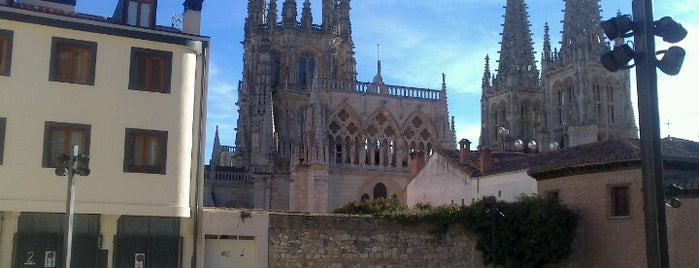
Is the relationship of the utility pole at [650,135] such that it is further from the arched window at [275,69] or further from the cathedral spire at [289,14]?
the cathedral spire at [289,14]

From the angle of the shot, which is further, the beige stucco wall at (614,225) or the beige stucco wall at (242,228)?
the beige stucco wall at (614,225)

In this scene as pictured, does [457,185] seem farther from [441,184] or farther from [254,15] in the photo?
[254,15]

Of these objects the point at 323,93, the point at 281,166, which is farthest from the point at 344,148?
the point at 281,166

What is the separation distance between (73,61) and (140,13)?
267cm

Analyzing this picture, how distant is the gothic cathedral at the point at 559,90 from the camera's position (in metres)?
80.4

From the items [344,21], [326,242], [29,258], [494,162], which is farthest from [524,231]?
[344,21]

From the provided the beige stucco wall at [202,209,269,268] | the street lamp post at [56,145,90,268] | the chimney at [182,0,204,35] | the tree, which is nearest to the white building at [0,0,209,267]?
the beige stucco wall at [202,209,269,268]

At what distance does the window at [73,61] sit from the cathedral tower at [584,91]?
6322 centimetres

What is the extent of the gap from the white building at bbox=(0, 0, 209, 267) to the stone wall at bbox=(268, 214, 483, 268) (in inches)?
121

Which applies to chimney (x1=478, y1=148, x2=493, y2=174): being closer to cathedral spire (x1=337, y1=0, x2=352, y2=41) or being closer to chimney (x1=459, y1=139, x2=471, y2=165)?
chimney (x1=459, y1=139, x2=471, y2=165)

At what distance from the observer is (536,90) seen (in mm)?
92062

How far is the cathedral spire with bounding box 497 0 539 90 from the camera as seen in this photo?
304 feet

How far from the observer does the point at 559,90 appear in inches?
3346

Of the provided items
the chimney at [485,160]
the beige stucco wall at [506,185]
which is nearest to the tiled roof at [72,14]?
the beige stucco wall at [506,185]
